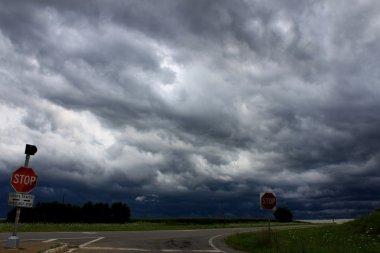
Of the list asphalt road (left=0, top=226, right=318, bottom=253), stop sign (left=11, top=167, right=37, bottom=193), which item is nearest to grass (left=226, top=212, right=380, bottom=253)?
asphalt road (left=0, top=226, right=318, bottom=253)

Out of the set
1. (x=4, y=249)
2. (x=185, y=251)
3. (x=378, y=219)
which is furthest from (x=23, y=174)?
(x=378, y=219)

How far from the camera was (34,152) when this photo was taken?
16578 millimetres

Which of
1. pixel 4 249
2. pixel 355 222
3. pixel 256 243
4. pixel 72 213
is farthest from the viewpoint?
pixel 72 213

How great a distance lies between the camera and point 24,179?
1556cm

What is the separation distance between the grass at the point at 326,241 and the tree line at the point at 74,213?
85.8m

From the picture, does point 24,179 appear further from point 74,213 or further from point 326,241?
point 74,213

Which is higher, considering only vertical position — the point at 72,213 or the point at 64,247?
the point at 72,213

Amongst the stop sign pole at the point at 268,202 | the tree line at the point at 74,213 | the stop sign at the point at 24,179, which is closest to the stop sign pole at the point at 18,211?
the stop sign at the point at 24,179

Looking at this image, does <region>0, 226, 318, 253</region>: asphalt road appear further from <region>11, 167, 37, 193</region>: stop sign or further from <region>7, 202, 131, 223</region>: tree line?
<region>7, 202, 131, 223</region>: tree line

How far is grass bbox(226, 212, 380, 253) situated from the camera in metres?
20.2

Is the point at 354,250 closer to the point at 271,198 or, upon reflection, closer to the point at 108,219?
the point at 271,198

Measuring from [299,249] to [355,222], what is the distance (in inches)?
665

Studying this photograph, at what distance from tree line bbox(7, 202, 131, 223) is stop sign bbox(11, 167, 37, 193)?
9573 cm

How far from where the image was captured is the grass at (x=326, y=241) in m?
20.2
